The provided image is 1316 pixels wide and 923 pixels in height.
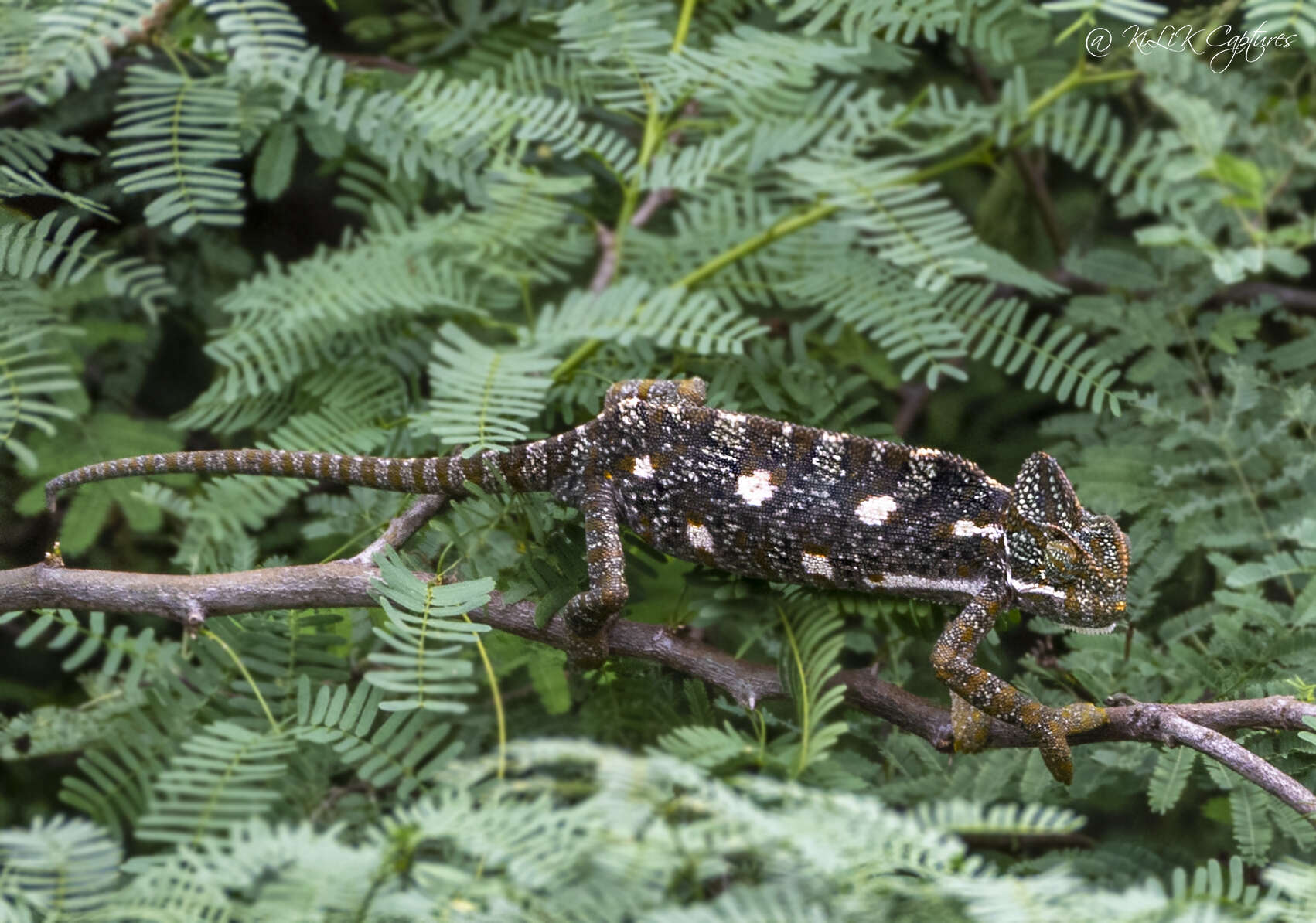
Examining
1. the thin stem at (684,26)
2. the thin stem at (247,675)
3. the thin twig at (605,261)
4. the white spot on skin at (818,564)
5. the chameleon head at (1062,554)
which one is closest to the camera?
the thin stem at (247,675)

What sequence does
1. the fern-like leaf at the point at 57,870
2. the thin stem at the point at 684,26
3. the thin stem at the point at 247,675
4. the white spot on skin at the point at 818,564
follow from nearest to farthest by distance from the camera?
the fern-like leaf at the point at 57,870 → the thin stem at the point at 247,675 → the white spot on skin at the point at 818,564 → the thin stem at the point at 684,26

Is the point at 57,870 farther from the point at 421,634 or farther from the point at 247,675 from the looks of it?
the point at 247,675

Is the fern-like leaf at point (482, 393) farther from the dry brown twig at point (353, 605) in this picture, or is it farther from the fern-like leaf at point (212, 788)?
the fern-like leaf at point (212, 788)

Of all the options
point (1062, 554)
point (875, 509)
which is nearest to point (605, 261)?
point (875, 509)

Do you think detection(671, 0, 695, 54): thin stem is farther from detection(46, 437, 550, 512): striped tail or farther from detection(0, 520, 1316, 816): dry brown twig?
detection(0, 520, 1316, 816): dry brown twig

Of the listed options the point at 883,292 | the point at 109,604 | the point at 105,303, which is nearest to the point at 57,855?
the point at 109,604

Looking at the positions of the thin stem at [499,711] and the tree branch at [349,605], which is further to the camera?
the tree branch at [349,605]

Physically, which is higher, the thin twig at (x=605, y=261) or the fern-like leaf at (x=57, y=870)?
the thin twig at (x=605, y=261)

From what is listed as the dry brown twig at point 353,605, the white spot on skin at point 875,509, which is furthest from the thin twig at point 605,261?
the dry brown twig at point 353,605
